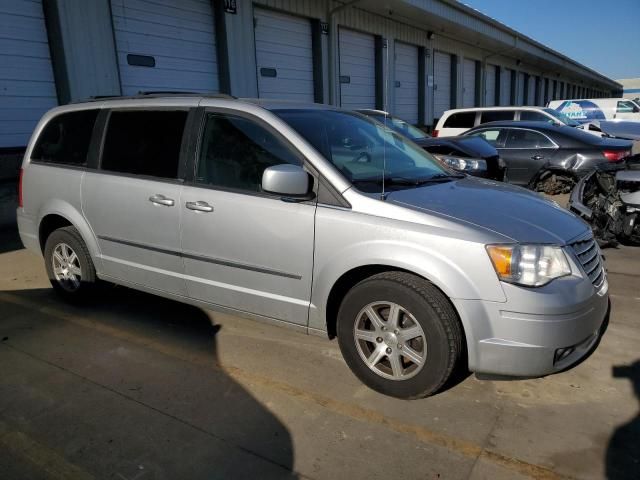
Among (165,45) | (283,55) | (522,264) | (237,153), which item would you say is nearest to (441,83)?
(283,55)

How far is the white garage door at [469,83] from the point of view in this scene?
981 inches

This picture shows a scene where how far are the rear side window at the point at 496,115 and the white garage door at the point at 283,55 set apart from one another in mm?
4715

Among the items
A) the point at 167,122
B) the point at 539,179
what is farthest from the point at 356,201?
the point at 539,179

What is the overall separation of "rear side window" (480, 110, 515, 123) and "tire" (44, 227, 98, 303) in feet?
36.8

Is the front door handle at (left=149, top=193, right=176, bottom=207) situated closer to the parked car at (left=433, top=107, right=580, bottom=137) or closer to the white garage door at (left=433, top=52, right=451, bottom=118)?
the parked car at (left=433, top=107, right=580, bottom=137)

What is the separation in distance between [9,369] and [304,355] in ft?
6.62

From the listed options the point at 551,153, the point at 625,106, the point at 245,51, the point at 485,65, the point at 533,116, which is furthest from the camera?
the point at 485,65

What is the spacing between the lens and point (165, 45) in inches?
411

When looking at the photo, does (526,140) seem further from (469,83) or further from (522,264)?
(469,83)

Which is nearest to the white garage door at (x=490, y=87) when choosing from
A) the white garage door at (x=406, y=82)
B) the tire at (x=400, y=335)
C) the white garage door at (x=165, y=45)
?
the white garage door at (x=406, y=82)

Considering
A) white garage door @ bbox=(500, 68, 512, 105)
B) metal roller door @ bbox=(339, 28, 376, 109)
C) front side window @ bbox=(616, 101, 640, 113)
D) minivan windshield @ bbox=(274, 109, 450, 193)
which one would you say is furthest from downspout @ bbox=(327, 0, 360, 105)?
white garage door @ bbox=(500, 68, 512, 105)

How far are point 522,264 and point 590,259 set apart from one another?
2.26ft

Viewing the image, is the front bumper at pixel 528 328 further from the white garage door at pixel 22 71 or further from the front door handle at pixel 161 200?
the white garage door at pixel 22 71

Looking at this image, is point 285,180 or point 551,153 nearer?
point 285,180
